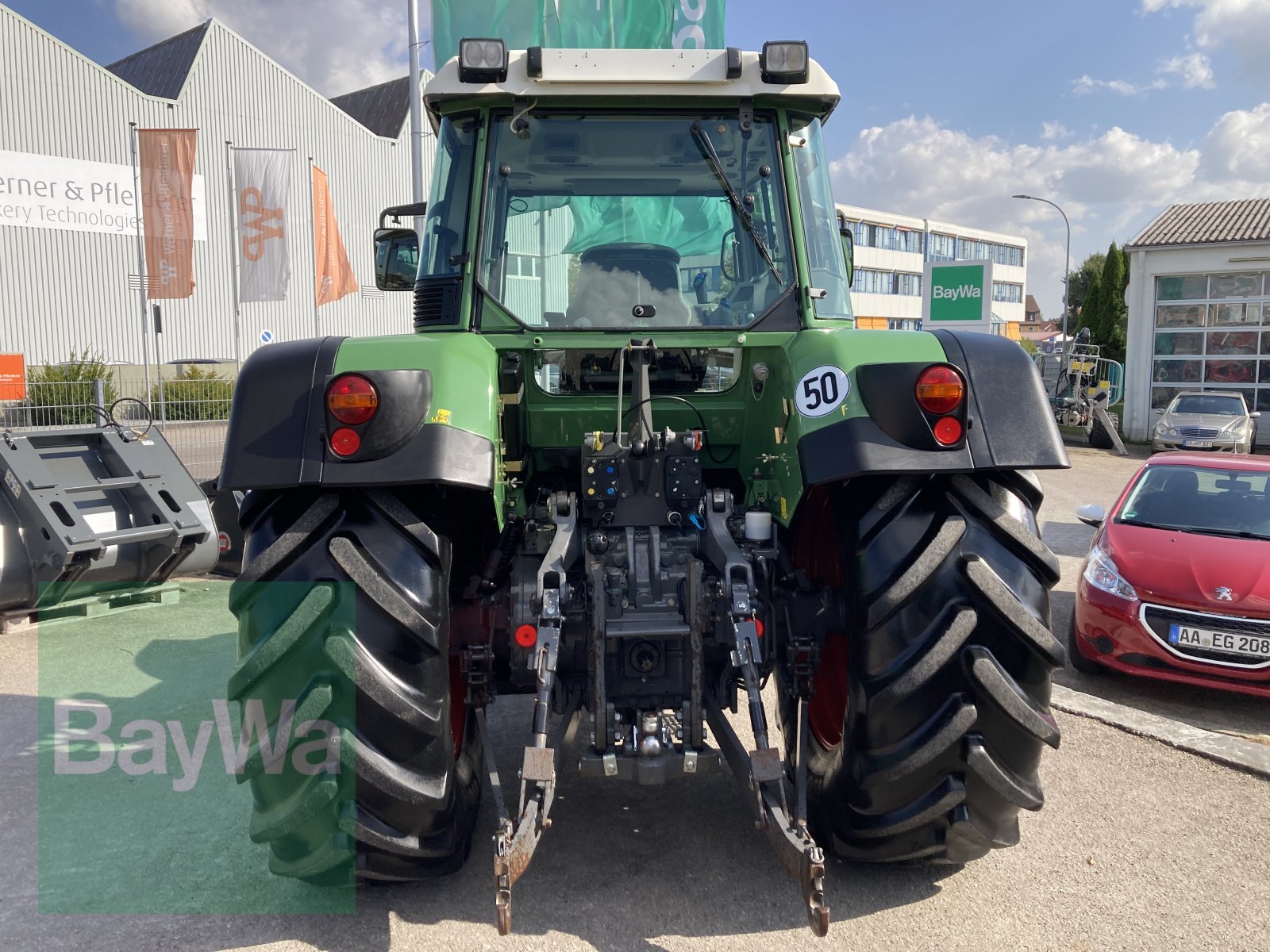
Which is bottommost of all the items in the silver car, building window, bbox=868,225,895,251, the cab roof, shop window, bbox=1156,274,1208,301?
the silver car

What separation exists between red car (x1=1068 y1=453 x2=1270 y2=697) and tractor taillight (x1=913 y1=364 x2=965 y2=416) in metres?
4.04

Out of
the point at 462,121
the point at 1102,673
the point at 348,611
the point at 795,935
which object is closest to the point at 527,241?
the point at 462,121

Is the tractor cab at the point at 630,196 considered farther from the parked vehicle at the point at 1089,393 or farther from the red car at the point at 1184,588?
the parked vehicle at the point at 1089,393

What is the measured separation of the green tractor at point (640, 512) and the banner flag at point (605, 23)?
215 cm

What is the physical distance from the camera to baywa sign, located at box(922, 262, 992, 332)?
52.4ft

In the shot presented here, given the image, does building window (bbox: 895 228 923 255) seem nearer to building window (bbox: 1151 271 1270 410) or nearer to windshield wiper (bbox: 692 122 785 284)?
building window (bbox: 1151 271 1270 410)

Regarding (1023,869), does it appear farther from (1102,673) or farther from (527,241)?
(1102,673)

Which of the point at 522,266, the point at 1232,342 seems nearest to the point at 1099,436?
the point at 1232,342

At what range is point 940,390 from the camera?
2.97 metres

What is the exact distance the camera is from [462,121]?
3861 mm

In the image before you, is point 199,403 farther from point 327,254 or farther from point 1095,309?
point 1095,309

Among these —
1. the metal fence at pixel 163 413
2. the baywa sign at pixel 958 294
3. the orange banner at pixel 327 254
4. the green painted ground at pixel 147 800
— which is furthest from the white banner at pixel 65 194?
the green painted ground at pixel 147 800

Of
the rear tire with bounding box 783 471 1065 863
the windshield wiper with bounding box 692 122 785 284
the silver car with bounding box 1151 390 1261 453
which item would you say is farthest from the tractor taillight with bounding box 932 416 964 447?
the silver car with bounding box 1151 390 1261 453

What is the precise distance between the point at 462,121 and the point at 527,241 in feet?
1.63
